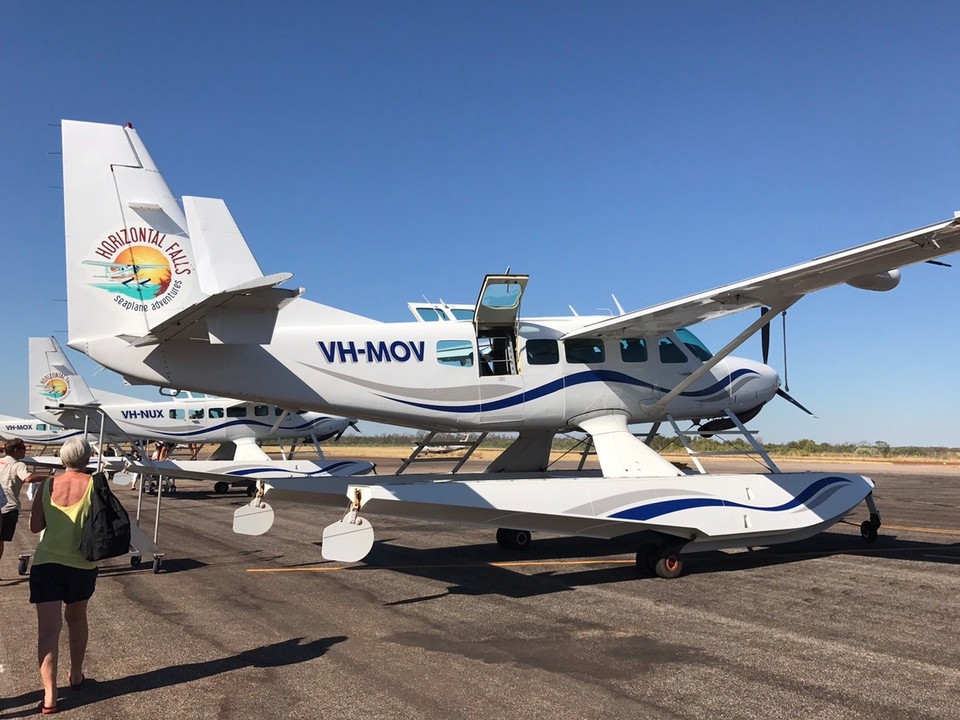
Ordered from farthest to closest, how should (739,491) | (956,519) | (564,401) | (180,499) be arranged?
(180,499) < (956,519) < (564,401) < (739,491)

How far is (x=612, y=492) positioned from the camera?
891cm

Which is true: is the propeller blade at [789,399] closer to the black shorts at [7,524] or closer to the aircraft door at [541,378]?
the aircraft door at [541,378]

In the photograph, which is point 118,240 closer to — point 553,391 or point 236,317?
point 236,317

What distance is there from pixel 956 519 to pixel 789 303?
9.65m

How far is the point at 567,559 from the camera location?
35.2 feet

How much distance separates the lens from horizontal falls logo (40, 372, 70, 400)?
2833 cm

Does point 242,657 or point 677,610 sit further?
point 677,610

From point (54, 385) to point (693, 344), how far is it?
26250 mm

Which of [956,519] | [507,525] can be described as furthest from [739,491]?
[956,519]

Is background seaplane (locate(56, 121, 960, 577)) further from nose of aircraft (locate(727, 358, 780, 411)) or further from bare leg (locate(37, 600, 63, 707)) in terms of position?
bare leg (locate(37, 600, 63, 707))

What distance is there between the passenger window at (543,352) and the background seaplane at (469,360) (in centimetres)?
2

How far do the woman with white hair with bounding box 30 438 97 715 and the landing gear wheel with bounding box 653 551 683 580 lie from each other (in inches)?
261

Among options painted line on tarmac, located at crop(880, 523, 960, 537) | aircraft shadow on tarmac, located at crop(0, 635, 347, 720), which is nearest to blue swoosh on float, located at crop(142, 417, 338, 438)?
painted line on tarmac, located at crop(880, 523, 960, 537)

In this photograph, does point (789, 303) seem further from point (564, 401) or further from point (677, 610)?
point (677, 610)
